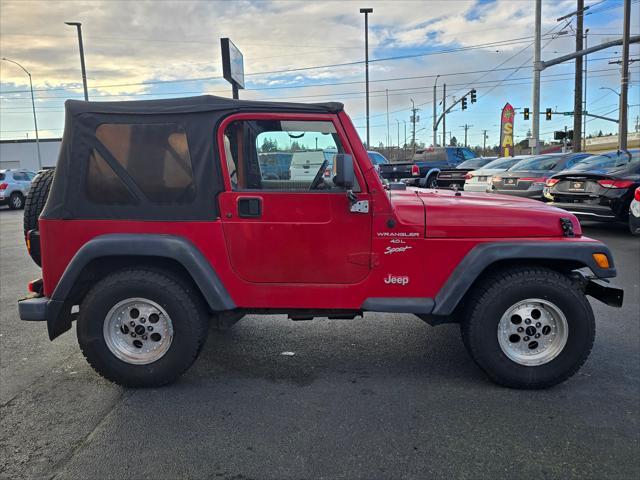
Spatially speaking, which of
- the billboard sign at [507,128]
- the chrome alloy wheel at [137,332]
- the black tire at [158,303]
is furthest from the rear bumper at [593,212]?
the billboard sign at [507,128]

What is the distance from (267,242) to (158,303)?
0.89 meters

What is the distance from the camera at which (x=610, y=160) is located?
9664 mm

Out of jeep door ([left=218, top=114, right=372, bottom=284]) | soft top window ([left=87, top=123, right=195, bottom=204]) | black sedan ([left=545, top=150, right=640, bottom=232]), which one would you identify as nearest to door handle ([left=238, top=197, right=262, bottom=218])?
jeep door ([left=218, top=114, right=372, bottom=284])

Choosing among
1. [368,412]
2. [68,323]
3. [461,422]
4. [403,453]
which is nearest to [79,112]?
[68,323]

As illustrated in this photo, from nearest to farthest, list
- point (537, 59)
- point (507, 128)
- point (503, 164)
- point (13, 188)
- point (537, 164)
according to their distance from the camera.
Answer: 1. point (537, 164)
2. point (503, 164)
3. point (13, 188)
4. point (537, 59)
5. point (507, 128)

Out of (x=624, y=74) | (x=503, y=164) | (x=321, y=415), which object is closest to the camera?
(x=321, y=415)

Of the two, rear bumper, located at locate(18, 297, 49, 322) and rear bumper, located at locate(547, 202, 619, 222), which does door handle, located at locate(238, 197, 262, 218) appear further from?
rear bumper, located at locate(547, 202, 619, 222)

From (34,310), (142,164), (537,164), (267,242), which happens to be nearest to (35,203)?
(34,310)

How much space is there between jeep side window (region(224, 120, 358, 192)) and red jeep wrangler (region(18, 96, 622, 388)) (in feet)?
0.03

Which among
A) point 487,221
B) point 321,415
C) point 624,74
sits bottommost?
point 321,415

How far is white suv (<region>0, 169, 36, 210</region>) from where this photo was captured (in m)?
19.3

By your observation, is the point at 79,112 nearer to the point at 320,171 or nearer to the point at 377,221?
the point at 320,171

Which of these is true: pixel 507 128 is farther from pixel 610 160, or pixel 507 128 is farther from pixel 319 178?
pixel 319 178

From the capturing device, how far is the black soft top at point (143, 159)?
11.1 ft
